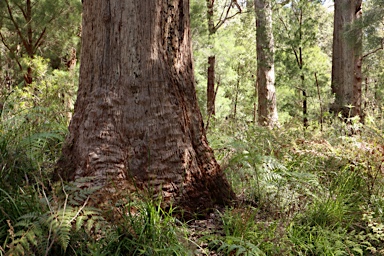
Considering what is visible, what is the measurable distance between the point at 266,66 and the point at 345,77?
191cm

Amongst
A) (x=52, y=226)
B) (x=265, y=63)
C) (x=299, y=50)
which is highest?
(x=299, y=50)

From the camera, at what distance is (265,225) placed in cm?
301

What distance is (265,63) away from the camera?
31.3 ft

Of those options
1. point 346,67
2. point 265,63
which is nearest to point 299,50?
point 265,63

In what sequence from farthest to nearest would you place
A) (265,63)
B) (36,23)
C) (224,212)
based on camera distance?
(36,23)
(265,63)
(224,212)

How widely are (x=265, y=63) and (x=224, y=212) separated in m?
6.97

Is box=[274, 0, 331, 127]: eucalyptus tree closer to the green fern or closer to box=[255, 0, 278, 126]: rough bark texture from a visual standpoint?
box=[255, 0, 278, 126]: rough bark texture

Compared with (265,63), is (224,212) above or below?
below

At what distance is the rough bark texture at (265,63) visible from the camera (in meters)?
9.41

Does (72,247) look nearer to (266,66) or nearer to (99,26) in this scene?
(99,26)

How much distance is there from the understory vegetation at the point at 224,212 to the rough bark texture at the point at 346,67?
405 cm

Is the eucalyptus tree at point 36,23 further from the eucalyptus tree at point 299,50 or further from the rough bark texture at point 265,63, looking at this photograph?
the eucalyptus tree at point 299,50

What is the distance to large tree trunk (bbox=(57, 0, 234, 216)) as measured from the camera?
287 cm

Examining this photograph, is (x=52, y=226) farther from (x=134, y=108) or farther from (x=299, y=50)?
(x=299, y=50)
